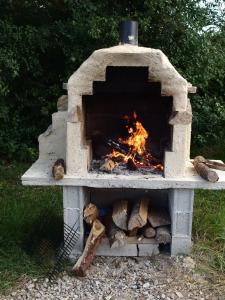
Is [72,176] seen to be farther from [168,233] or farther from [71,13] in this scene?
[71,13]

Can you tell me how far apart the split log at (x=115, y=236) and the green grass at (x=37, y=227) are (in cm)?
52

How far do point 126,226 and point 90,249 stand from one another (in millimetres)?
381

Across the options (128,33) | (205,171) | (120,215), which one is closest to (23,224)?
(120,215)

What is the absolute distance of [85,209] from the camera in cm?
393

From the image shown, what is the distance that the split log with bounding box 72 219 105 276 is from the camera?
3.63 m

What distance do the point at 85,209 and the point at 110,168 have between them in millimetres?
424

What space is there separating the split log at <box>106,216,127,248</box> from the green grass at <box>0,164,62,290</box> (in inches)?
21.2

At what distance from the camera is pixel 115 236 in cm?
387

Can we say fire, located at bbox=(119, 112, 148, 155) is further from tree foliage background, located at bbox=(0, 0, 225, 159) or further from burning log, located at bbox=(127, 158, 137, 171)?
tree foliage background, located at bbox=(0, 0, 225, 159)

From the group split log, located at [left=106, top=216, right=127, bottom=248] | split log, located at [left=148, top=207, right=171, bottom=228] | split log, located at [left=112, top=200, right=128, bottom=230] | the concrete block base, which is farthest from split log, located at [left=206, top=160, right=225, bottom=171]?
split log, located at [left=106, top=216, right=127, bottom=248]

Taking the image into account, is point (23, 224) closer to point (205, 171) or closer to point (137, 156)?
point (137, 156)

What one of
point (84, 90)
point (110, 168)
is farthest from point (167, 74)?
point (110, 168)

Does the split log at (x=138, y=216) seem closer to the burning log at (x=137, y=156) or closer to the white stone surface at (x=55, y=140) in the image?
the burning log at (x=137, y=156)

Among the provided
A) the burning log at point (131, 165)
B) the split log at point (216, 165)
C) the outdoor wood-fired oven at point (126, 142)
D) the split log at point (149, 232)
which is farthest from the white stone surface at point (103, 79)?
the split log at point (149, 232)
